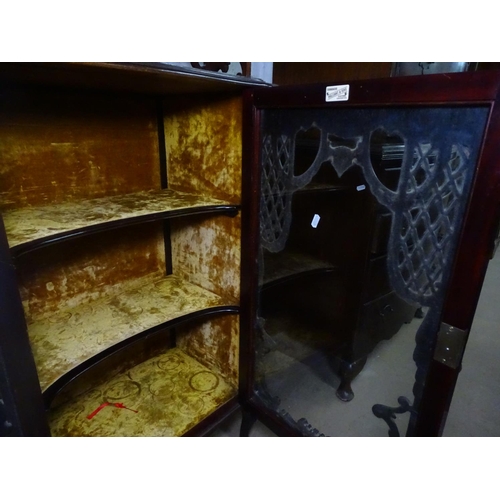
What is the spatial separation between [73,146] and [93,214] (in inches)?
13.0

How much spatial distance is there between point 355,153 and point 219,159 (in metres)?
0.56

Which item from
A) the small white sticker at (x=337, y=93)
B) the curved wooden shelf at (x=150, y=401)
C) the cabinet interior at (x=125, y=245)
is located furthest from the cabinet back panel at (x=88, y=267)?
the small white sticker at (x=337, y=93)

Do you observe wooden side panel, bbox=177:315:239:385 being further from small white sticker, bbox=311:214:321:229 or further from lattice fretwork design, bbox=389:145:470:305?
lattice fretwork design, bbox=389:145:470:305

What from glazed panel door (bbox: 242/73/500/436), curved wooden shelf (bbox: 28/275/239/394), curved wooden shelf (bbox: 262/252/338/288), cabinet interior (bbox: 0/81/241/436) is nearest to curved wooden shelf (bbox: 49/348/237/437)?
cabinet interior (bbox: 0/81/241/436)

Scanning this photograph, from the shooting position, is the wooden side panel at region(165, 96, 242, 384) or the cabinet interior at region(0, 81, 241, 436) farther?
the wooden side panel at region(165, 96, 242, 384)

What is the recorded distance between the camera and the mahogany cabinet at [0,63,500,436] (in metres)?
0.75

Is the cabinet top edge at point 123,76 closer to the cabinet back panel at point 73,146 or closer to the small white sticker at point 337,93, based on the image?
the cabinet back panel at point 73,146

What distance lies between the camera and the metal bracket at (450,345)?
76cm

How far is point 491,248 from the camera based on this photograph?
0.68 m

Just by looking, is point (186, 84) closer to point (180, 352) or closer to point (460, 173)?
point (460, 173)

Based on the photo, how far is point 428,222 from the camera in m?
0.78

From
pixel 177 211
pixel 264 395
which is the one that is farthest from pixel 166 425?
pixel 177 211

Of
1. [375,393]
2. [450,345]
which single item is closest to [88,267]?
[450,345]

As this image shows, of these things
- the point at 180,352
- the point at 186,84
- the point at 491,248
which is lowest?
the point at 180,352
